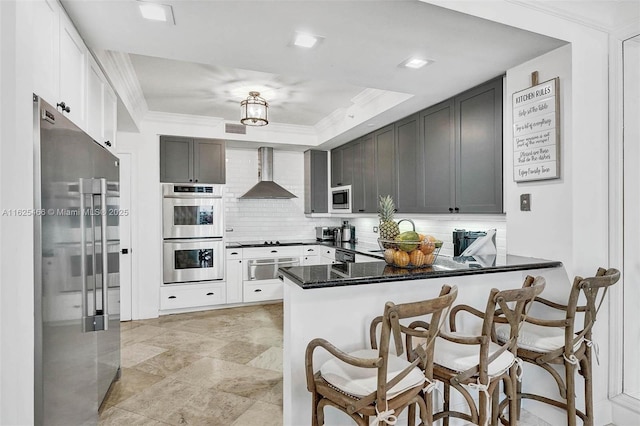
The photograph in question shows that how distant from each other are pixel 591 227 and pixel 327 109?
322cm

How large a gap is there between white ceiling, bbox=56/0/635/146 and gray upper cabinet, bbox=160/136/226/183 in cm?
173

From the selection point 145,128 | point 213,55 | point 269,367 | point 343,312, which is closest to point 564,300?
point 343,312

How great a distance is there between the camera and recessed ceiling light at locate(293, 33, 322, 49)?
2180 millimetres

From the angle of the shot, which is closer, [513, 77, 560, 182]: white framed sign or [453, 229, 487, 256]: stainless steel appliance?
[513, 77, 560, 182]: white framed sign

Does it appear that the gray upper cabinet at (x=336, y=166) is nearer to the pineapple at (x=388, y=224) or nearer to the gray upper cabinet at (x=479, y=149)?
the gray upper cabinet at (x=479, y=149)

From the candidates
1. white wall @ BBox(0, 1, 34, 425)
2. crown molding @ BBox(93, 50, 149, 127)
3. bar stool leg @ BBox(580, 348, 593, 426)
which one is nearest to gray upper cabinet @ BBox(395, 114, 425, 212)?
bar stool leg @ BBox(580, 348, 593, 426)

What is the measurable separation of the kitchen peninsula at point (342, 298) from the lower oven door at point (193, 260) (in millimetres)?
3288

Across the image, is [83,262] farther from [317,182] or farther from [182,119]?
[317,182]

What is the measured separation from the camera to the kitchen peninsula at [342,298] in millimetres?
1876

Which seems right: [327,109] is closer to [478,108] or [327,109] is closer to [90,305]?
[478,108]

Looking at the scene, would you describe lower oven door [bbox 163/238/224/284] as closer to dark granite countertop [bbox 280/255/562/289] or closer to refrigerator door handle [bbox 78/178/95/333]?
refrigerator door handle [bbox 78/178/95/333]

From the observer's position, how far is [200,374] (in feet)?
10.1

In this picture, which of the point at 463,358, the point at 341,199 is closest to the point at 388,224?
the point at 463,358

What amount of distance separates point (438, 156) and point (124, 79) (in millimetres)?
3017
